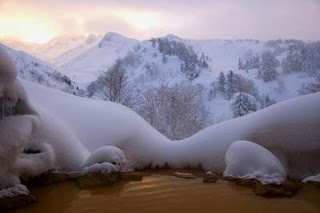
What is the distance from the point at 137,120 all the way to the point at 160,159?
3.50 ft

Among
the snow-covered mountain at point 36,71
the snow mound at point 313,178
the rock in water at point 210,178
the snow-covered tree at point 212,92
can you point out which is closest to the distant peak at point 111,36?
the snow-covered tree at point 212,92

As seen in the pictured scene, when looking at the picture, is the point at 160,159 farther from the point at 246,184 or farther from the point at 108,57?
the point at 108,57

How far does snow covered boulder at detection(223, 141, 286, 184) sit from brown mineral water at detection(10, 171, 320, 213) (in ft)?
0.83

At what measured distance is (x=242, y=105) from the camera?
1961 cm

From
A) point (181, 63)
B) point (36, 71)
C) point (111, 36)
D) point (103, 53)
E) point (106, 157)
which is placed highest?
point (111, 36)

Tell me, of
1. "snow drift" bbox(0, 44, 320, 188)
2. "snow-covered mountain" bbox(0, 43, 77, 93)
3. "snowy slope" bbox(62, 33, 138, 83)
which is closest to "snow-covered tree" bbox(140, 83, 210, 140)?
"snow drift" bbox(0, 44, 320, 188)

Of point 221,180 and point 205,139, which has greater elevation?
point 205,139

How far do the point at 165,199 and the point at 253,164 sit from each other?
149 cm

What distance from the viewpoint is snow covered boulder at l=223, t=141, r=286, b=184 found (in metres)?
4.60

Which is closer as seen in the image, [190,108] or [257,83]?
[190,108]

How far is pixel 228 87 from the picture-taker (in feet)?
153

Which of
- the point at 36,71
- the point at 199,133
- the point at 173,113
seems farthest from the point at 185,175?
the point at 36,71

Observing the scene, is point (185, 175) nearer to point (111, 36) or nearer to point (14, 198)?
point (14, 198)

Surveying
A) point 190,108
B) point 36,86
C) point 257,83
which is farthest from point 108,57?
point 36,86
